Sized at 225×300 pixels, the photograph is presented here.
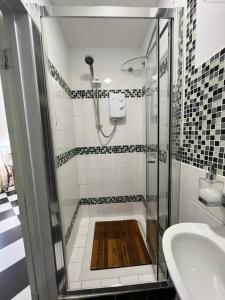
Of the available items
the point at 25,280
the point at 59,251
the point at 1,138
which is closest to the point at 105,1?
the point at 59,251

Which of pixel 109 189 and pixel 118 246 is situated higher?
pixel 109 189

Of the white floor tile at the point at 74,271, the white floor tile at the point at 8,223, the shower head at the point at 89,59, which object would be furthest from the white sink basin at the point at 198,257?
the white floor tile at the point at 8,223

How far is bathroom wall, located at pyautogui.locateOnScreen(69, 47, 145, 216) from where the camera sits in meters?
2.01

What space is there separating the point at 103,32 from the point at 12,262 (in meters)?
2.45

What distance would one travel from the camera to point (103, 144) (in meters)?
2.14

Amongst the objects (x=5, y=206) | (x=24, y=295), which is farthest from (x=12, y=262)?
(x=5, y=206)

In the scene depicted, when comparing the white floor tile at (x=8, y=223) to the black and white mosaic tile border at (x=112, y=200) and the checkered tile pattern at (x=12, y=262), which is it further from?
the black and white mosaic tile border at (x=112, y=200)

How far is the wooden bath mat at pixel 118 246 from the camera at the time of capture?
4.78 feet

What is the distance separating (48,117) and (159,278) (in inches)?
56.6

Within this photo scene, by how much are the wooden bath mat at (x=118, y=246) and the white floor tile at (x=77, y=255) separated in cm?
12

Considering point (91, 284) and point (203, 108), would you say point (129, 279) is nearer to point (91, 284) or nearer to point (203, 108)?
point (91, 284)

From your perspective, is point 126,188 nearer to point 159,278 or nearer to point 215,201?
point 159,278

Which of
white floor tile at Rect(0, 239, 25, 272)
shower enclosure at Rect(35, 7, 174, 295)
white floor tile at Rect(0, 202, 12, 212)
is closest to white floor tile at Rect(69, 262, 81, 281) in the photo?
shower enclosure at Rect(35, 7, 174, 295)

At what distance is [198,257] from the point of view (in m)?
0.68
